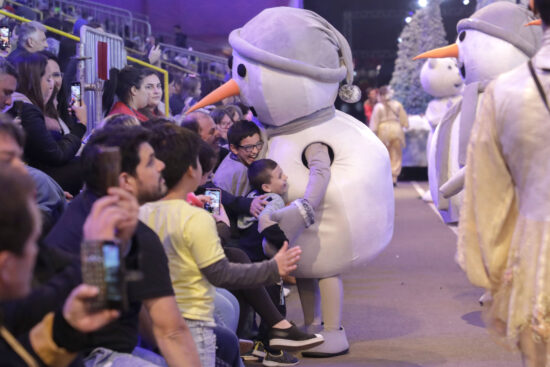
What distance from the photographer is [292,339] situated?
3.91 metres

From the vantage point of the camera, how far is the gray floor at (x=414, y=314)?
433 cm

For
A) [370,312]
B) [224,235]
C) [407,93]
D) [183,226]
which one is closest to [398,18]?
[407,93]

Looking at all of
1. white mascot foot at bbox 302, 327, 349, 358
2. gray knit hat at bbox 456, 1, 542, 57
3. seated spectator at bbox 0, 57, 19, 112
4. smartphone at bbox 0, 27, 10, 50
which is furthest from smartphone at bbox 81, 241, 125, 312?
gray knit hat at bbox 456, 1, 542, 57

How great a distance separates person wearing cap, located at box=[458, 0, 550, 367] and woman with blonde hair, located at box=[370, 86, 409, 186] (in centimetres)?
1035

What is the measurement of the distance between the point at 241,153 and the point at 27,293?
3.06m

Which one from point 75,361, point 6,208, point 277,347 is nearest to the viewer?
point 6,208

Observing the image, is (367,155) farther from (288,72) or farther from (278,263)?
(278,263)

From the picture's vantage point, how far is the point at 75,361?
205 centimetres

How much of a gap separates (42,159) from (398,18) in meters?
15.1

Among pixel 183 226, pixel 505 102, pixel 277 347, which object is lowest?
pixel 277 347

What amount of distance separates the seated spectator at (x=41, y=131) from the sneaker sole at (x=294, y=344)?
1.30 m

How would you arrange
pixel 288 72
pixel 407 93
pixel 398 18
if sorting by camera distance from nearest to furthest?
pixel 288 72, pixel 407 93, pixel 398 18

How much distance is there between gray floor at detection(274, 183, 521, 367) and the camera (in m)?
4.33

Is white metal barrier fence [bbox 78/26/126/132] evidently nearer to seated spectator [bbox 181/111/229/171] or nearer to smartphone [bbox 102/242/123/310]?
seated spectator [bbox 181/111/229/171]
